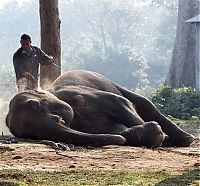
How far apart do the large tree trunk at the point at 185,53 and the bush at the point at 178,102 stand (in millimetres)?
9403

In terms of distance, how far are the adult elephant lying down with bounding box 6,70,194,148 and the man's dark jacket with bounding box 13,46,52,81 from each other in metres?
2.07

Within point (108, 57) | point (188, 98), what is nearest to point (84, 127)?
point (188, 98)

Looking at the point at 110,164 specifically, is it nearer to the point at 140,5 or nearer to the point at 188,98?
the point at 188,98

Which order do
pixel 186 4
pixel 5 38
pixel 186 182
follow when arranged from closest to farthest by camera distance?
1. pixel 186 182
2. pixel 186 4
3. pixel 5 38

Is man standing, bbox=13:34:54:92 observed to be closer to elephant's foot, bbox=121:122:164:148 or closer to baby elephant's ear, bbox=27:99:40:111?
baby elephant's ear, bbox=27:99:40:111

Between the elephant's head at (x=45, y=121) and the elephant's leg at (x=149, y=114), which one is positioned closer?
the elephant's head at (x=45, y=121)

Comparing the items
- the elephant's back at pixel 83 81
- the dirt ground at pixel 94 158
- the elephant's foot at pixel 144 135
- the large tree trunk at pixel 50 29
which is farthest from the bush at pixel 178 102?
the dirt ground at pixel 94 158

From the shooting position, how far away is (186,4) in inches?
1359

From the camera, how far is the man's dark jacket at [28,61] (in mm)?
12234

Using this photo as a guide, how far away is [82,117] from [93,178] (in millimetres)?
3362

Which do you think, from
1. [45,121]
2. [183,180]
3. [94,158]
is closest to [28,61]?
[45,121]

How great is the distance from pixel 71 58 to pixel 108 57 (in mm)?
3243

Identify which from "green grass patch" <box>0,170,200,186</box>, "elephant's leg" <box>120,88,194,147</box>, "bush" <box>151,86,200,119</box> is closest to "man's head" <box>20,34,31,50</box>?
"elephant's leg" <box>120,88,194,147</box>

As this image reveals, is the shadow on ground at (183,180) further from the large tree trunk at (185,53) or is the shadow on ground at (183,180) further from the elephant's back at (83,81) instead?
the large tree trunk at (185,53)
